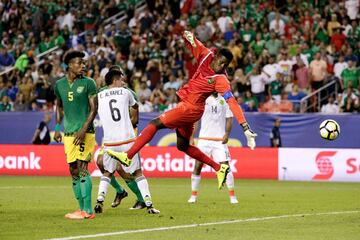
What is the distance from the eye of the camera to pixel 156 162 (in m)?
28.7

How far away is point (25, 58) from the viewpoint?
116ft

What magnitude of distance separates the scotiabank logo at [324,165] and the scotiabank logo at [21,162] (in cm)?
834

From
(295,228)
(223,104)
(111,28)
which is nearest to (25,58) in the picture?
(111,28)

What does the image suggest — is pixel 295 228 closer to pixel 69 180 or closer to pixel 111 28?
pixel 69 180

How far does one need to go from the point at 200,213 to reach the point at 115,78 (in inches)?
105

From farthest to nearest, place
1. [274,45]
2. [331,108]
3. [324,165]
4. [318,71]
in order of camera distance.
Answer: [274,45] → [318,71] → [331,108] → [324,165]

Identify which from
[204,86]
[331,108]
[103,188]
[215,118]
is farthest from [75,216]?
[331,108]

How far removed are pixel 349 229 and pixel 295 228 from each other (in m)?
0.76

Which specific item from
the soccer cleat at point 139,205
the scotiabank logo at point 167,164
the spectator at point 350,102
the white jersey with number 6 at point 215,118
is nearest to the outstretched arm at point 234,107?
the soccer cleat at point 139,205

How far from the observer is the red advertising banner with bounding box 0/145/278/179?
92.3 feet

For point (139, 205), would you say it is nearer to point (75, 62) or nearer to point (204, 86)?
point (204, 86)

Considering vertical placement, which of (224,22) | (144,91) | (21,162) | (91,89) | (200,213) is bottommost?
(200,213)

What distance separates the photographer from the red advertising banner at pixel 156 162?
28125 mm

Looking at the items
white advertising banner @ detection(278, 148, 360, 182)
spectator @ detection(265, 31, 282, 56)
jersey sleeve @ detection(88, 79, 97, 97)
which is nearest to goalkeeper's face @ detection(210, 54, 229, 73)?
jersey sleeve @ detection(88, 79, 97, 97)
